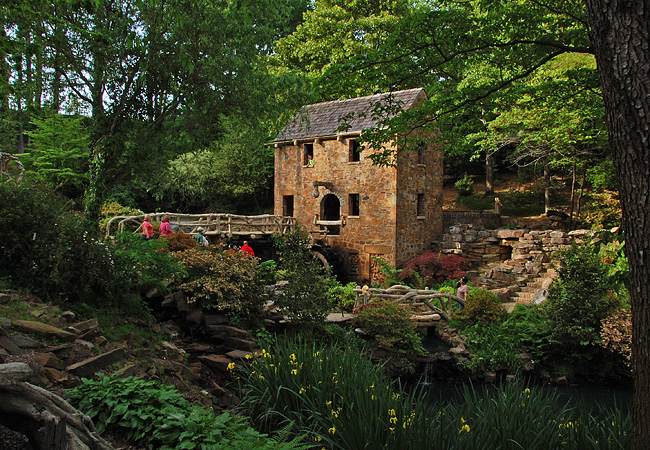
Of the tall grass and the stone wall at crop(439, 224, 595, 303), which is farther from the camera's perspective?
the stone wall at crop(439, 224, 595, 303)

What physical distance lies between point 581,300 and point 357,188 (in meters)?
11.1

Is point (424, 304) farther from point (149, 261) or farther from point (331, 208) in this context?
point (331, 208)

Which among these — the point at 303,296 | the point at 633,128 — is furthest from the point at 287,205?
the point at 633,128

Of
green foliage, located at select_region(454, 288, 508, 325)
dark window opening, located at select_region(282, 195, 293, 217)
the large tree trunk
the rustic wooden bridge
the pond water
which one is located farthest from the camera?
dark window opening, located at select_region(282, 195, 293, 217)

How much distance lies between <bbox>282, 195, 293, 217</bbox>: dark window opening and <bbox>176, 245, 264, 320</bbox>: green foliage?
13388 millimetres

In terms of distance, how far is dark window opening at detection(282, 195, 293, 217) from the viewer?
2298 centimetres

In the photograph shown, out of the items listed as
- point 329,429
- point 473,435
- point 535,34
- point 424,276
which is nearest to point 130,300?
point 329,429

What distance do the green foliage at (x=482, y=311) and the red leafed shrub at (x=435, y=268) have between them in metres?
4.70

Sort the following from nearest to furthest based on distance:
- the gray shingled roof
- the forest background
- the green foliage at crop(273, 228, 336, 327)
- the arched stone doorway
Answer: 1. the forest background
2. the green foliage at crop(273, 228, 336, 327)
3. the gray shingled roof
4. the arched stone doorway

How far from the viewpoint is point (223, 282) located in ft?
28.5

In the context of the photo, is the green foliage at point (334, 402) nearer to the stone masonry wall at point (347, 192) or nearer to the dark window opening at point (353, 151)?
the stone masonry wall at point (347, 192)

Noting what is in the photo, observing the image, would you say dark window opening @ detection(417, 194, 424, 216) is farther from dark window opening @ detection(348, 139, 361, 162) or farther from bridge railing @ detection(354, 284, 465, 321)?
bridge railing @ detection(354, 284, 465, 321)

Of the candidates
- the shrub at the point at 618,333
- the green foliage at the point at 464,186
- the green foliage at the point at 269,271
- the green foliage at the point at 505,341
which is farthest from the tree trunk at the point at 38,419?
the green foliage at the point at 464,186

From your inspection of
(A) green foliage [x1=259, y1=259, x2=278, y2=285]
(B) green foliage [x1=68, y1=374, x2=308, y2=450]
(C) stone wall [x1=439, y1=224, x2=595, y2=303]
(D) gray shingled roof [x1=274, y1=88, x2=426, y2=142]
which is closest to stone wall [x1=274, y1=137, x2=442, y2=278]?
(D) gray shingled roof [x1=274, y1=88, x2=426, y2=142]
